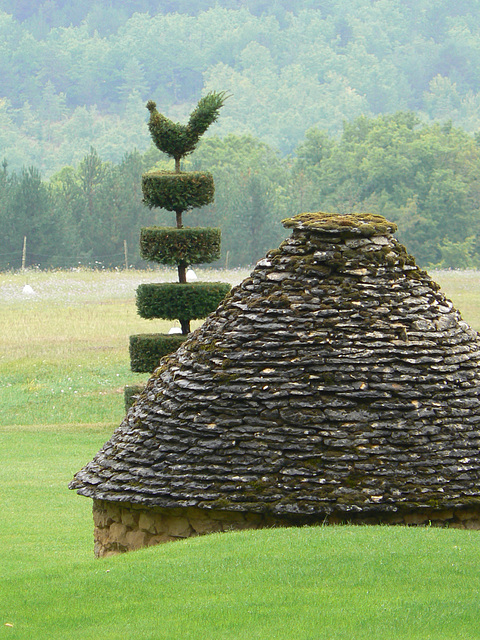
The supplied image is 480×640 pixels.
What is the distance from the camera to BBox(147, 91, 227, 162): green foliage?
25.4 m

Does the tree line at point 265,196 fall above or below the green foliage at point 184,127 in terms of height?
above

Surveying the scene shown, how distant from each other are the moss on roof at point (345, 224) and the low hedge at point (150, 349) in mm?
12596

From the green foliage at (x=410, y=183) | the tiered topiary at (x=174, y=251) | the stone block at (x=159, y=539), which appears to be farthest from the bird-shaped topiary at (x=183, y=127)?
the green foliage at (x=410, y=183)

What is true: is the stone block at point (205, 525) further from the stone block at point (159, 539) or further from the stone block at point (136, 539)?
the stone block at point (136, 539)

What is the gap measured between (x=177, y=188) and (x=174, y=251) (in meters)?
1.53

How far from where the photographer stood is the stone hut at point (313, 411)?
34.1ft

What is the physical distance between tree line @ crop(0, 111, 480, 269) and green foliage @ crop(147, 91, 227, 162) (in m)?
46.1

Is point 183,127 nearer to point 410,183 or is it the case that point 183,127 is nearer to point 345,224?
point 345,224

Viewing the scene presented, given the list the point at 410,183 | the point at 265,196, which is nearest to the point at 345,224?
the point at 265,196

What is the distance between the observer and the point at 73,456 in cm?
2366

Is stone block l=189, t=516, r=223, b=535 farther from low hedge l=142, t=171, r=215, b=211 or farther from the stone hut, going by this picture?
low hedge l=142, t=171, r=215, b=211

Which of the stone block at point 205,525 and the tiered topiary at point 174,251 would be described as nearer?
the stone block at point 205,525

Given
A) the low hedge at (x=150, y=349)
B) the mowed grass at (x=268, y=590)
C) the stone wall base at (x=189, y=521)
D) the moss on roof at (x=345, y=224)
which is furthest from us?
the low hedge at (x=150, y=349)

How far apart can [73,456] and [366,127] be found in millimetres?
100509
